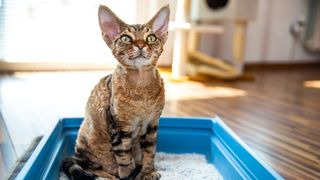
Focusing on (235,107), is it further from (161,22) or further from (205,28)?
(161,22)

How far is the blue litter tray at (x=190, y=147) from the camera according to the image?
0.91m

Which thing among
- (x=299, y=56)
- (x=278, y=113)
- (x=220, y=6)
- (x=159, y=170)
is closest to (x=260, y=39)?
(x=299, y=56)

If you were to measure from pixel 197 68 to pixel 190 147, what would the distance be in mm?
1379

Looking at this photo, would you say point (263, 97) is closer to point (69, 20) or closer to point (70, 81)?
point (70, 81)

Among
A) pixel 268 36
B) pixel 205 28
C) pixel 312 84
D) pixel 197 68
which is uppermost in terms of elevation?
pixel 205 28

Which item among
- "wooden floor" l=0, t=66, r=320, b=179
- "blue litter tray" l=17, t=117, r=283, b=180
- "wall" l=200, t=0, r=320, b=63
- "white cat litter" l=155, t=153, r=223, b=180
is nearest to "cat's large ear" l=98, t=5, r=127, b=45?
"blue litter tray" l=17, t=117, r=283, b=180

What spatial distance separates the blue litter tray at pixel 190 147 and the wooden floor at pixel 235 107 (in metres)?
0.17

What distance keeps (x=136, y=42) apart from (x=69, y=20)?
1770mm

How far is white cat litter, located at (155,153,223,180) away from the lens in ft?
3.55

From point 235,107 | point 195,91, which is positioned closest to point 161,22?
point 235,107

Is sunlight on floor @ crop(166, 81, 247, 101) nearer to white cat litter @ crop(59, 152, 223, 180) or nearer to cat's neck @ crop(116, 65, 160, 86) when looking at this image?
white cat litter @ crop(59, 152, 223, 180)

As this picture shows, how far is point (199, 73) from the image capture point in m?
2.60

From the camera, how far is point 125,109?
0.87 m

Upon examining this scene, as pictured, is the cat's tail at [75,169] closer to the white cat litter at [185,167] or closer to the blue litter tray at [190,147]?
the blue litter tray at [190,147]
